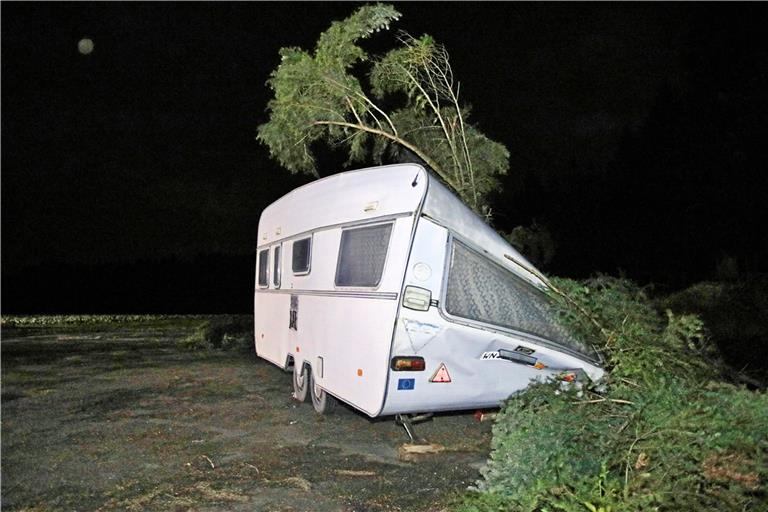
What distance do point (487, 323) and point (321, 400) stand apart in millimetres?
3230

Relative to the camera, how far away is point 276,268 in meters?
11.3

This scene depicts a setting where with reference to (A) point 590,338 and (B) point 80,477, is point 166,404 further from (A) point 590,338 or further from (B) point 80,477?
(A) point 590,338

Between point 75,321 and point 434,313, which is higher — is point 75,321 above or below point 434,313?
below

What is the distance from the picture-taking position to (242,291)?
59000 mm

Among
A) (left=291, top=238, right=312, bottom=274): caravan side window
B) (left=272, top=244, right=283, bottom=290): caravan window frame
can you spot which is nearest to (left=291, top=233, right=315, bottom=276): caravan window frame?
(left=291, top=238, right=312, bottom=274): caravan side window

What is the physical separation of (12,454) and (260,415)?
10.0 feet

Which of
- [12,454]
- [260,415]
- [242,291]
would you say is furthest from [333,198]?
[242,291]

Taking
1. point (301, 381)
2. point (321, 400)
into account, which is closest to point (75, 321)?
point (301, 381)

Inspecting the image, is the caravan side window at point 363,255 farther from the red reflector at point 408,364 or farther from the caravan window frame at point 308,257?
the caravan window frame at point 308,257

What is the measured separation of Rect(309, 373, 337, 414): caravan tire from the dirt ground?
0.14 metres

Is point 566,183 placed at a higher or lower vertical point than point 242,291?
higher

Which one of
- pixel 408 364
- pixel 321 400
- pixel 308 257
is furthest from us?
pixel 308 257

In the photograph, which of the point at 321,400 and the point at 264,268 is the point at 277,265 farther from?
the point at 321,400

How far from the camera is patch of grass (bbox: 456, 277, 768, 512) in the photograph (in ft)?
12.5
